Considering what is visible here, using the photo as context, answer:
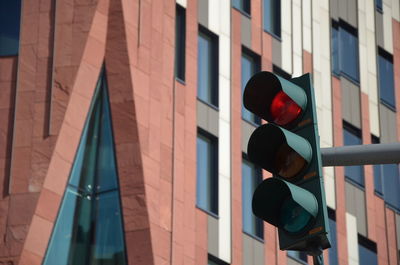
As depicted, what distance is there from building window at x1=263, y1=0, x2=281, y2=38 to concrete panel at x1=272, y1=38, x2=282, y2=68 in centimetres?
32

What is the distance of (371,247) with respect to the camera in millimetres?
37750

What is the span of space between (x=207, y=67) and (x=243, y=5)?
10.1ft

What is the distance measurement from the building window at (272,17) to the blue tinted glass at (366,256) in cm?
745

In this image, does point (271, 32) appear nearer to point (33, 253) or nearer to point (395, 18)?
point (395, 18)

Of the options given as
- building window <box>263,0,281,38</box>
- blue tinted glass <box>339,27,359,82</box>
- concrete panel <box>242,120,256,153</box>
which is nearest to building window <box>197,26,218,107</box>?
concrete panel <box>242,120,256,153</box>

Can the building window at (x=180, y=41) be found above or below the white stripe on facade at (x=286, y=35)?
below

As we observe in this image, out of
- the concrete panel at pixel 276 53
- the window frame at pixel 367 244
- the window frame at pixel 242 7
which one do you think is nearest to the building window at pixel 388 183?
the window frame at pixel 367 244

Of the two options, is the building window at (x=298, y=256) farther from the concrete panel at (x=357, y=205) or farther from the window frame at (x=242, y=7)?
the window frame at (x=242, y=7)

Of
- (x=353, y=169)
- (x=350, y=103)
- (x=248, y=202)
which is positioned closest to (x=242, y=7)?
(x=248, y=202)

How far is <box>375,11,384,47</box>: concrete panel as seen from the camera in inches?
1646

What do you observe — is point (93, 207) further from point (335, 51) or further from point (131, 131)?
point (335, 51)

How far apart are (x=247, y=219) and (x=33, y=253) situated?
8.32 metres

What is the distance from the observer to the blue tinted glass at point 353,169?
37.3 m

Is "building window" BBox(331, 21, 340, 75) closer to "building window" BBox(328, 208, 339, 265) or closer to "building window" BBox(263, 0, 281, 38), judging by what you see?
"building window" BBox(263, 0, 281, 38)
